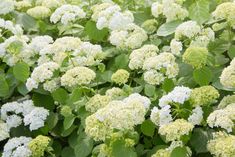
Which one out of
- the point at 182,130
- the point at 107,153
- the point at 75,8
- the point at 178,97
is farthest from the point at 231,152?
the point at 75,8

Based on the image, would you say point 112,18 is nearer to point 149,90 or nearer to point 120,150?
point 149,90

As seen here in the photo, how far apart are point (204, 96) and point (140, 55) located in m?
0.46

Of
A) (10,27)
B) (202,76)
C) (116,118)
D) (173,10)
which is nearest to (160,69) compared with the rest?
(202,76)

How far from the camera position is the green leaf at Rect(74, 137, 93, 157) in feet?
7.25

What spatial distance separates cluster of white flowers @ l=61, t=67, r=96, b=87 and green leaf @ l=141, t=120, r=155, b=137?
0.33 m

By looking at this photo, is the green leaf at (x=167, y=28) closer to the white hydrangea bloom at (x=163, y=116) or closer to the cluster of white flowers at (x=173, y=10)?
the cluster of white flowers at (x=173, y=10)

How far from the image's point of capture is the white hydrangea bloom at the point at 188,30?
2.40 m

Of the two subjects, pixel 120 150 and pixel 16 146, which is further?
pixel 16 146

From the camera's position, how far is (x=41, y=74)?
96.1 inches

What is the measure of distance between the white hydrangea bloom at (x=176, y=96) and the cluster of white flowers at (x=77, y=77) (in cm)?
37

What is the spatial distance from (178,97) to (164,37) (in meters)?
0.77

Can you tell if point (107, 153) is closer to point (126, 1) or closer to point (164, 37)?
point (164, 37)

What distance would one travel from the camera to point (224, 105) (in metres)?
2.09

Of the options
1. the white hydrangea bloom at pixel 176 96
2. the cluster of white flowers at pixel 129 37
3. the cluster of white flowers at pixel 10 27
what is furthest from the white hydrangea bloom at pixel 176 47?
the cluster of white flowers at pixel 10 27
